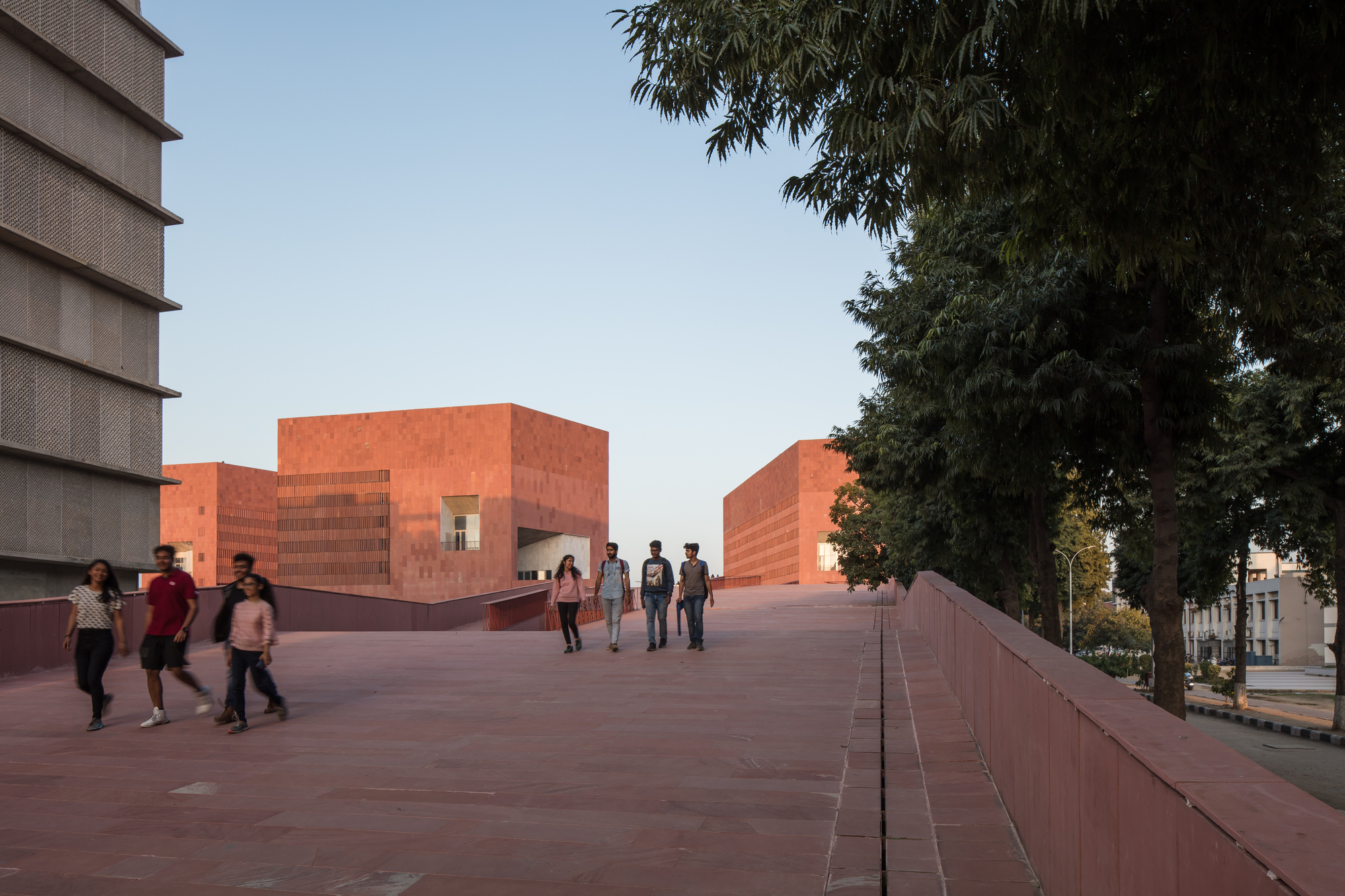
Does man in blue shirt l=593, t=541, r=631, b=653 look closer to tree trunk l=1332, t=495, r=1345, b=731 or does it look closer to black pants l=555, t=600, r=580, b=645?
black pants l=555, t=600, r=580, b=645

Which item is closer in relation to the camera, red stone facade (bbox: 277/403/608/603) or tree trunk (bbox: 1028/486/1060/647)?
tree trunk (bbox: 1028/486/1060/647)

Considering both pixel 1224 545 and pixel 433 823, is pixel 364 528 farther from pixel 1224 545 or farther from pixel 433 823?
pixel 433 823

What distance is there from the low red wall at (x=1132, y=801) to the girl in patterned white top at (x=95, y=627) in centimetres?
843

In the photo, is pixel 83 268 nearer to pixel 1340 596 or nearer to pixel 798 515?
pixel 1340 596

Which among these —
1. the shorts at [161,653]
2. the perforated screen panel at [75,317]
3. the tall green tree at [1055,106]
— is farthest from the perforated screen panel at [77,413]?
the tall green tree at [1055,106]

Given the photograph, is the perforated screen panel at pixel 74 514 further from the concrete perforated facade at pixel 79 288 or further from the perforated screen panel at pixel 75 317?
the perforated screen panel at pixel 75 317

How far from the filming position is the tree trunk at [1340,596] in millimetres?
25533

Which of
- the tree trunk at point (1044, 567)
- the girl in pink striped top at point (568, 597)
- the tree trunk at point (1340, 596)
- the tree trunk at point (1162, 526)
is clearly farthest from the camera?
the tree trunk at point (1340, 596)

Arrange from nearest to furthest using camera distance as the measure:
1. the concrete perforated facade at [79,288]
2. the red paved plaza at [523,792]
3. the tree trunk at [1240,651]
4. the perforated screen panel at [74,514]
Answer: the red paved plaza at [523,792] < the concrete perforated facade at [79,288] < the perforated screen panel at [74,514] < the tree trunk at [1240,651]

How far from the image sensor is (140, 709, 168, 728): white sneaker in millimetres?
10484

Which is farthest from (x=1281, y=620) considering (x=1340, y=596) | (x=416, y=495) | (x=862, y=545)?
(x=416, y=495)

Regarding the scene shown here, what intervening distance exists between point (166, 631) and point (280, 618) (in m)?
14.8

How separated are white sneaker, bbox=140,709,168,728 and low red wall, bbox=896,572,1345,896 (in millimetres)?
7854

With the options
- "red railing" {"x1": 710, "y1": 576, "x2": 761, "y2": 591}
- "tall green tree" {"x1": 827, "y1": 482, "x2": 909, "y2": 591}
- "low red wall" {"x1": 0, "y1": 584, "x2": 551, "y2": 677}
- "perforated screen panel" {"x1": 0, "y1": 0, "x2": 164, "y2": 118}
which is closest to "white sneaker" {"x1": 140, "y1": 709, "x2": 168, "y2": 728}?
"low red wall" {"x1": 0, "y1": 584, "x2": 551, "y2": 677}
